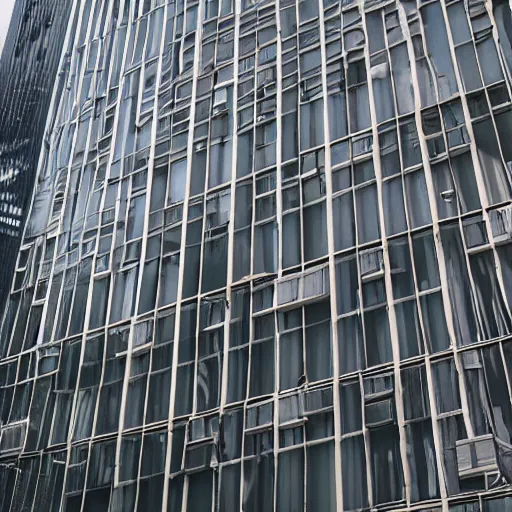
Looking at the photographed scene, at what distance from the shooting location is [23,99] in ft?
102

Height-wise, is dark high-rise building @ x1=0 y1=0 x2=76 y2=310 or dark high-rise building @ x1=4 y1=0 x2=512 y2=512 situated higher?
dark high-rise building @ x1=0 y1=0 x2=76 y2=310

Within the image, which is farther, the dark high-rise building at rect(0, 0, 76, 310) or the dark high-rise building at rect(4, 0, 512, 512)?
the dark high-rise building at rect(0, 0, 76, 310)

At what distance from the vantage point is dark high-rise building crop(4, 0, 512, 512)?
1452cm

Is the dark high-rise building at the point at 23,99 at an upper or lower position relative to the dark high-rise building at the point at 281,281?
upper

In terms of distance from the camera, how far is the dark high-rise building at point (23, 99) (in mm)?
26734

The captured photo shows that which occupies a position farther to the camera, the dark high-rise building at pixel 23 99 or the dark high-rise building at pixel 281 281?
the dark high-rise building at pixel 23 99

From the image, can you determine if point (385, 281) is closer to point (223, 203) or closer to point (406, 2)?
point (223, 203)

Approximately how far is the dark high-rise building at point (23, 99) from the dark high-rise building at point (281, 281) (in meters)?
2.08

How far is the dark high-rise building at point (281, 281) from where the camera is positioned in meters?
14.5

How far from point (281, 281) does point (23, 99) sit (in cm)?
1743

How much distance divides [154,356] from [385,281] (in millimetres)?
5679

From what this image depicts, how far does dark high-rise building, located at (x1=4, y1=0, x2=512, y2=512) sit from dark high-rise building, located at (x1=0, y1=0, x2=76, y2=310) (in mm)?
2076

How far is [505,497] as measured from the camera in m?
12.8

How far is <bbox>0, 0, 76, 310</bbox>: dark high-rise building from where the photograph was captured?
87.7 ft
